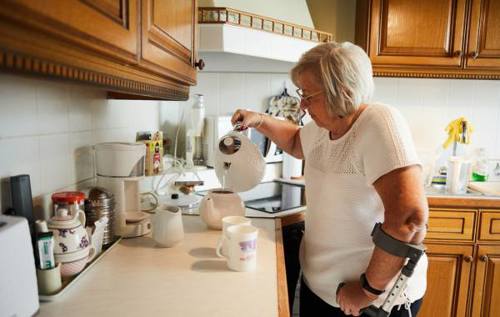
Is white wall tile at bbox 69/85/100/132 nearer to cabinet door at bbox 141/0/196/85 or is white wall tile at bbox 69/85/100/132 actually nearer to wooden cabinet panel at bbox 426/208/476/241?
cabinet door at bbox 141/0/196/85

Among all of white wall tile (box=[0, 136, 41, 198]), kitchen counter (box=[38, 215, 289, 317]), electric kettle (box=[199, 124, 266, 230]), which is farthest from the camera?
electric kettle (box=[199, 124, 266, 230])

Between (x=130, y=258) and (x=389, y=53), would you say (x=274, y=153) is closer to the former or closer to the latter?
Result: (x=389, y=53)

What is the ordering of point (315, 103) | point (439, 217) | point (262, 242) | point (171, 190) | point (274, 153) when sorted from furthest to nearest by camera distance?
1. point (274, 153)
2. point (439, 217)
3. point (171, 190)
4. point (262, 242)
5. point (315, 103)

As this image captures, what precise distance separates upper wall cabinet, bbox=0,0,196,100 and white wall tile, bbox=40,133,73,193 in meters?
0.33

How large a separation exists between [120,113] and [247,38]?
23.7 inches

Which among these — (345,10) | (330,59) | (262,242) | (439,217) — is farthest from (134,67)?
(345,10)

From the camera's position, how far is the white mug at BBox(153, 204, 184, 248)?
3.53 feet

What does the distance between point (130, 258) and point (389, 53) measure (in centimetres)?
180

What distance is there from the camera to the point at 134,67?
0.83 metres

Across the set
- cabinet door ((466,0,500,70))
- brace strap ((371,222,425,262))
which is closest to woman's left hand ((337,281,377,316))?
brace strap ((371,222,425,262))

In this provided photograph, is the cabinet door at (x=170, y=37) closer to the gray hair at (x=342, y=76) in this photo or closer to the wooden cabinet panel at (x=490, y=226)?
the gray hair at (x=342, y=76)

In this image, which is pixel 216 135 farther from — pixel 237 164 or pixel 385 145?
pixel 385 145

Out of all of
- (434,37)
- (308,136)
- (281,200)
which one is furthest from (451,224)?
(308,136)

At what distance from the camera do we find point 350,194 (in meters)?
1.05
